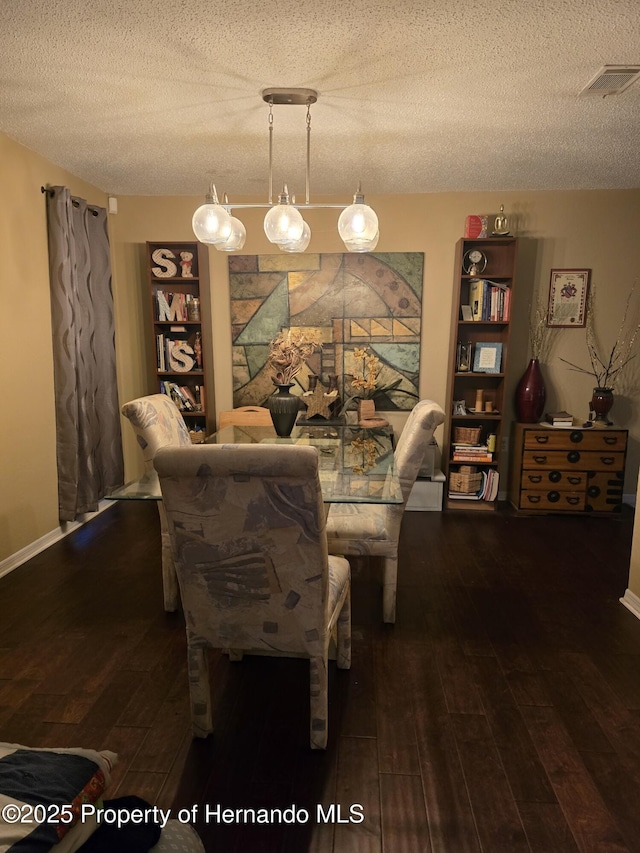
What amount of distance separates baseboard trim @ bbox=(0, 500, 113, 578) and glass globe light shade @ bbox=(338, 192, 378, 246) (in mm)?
2543

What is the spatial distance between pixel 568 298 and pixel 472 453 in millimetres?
1415

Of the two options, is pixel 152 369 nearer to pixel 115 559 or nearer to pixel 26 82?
pixel 115 559

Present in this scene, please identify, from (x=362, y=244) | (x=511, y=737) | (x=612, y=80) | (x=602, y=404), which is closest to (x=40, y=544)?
(x=362, y=244)

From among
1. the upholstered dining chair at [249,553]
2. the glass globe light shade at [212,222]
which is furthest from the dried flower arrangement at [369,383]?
the upholstered dining chair at [249,553]

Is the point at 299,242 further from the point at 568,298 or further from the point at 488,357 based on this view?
the point at 568,298

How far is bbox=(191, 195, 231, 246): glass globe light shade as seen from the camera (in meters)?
2.41

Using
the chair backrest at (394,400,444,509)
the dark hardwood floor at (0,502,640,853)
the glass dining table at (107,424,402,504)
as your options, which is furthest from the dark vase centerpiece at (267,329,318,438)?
the dark hardwood floor at (0,502,640,853)

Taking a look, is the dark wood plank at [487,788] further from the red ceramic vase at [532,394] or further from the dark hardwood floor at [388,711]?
the red ceramic vase at [532,394]

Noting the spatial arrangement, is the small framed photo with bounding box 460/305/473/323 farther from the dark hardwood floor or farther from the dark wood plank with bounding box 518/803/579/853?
the dark wood plank with bounding box 518/803/579/853

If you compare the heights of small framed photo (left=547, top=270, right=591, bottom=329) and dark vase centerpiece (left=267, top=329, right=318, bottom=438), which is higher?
small framed photo (left=547, top=270, right=591, bottom=329)

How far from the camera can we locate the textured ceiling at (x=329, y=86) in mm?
1822

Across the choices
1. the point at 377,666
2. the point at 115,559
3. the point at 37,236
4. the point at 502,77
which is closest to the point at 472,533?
the point at 377,666

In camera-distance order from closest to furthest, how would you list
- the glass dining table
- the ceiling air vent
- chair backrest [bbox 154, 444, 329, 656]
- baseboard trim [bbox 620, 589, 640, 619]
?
chair backrest [bbox 154, 444, 329, 656], the glass dining table, the ceiling air vent, baseboard trim [bbox 620, 589, 640, 619]

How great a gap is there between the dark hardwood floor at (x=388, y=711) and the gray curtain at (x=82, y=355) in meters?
0.75
